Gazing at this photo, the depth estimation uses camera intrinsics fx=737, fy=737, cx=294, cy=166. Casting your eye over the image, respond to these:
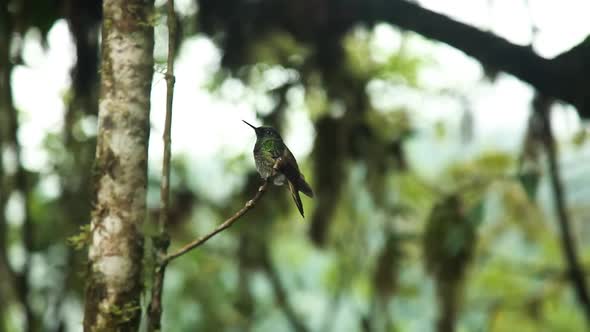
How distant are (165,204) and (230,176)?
15.3 feet

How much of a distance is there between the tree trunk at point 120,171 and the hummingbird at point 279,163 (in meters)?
0.42

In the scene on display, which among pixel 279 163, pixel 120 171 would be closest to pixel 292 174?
pixel 279 163

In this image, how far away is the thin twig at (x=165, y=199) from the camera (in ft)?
4.91

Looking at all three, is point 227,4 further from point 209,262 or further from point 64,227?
point 209,262

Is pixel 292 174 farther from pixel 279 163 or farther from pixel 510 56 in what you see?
pixel 510 56

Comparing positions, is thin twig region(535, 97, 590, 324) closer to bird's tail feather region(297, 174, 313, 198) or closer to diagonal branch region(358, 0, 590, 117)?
diagonal branch region(358, 0, 590, 117)

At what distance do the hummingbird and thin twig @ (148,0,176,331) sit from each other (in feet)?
0.92

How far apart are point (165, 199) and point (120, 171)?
0.14 meters

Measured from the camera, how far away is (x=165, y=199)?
4.96 feet

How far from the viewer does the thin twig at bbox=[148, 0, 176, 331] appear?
150cm

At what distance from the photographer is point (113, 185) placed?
5.16 feet

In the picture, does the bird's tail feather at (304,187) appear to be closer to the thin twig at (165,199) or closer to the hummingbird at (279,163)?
the hummingbird at (279,163)

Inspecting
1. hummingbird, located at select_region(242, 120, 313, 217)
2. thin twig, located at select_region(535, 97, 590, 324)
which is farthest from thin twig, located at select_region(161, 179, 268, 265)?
thin twig, located at select_region(535, 97, 590, 324)

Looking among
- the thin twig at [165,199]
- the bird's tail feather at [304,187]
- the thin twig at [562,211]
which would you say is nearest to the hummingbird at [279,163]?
the bird's tail feather at [304,187]
